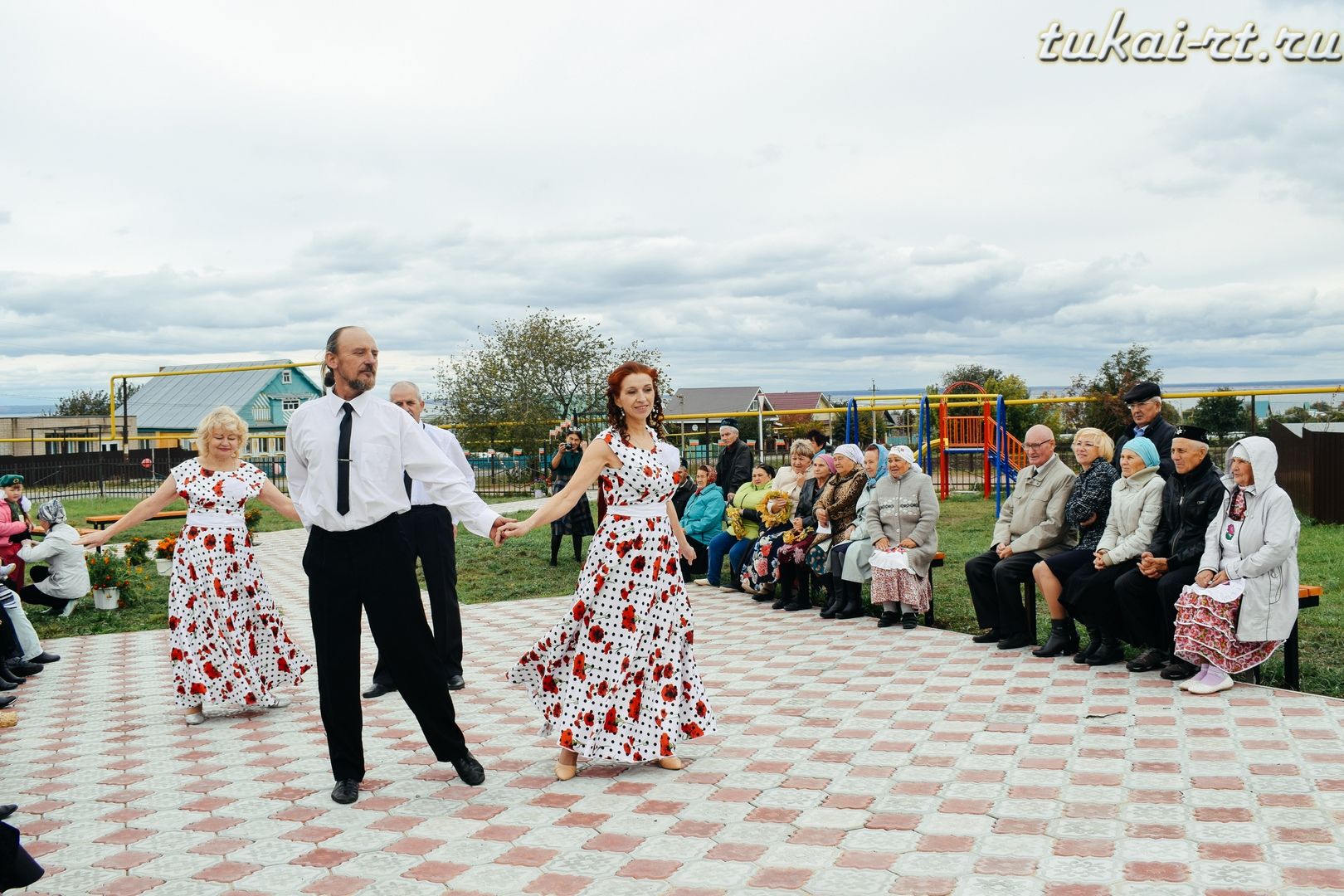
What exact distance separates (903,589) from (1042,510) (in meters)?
1.38

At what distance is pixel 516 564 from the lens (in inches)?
555

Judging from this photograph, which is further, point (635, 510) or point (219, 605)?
point (219, 605)

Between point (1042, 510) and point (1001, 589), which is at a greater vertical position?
point (1042, 510)

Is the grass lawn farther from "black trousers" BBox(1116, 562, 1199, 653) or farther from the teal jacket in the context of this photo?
the teal jacket

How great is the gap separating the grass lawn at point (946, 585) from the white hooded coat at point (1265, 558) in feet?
1.86

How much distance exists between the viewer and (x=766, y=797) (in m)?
4.67

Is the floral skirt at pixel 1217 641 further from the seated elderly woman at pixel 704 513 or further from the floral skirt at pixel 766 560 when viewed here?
the seated elderly woman at pixel 704 513

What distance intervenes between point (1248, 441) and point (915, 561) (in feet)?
9.39

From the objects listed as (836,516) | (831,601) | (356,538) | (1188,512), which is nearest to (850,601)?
(831,601)

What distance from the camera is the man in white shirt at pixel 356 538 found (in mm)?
4688

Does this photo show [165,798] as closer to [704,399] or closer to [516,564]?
[516,564]

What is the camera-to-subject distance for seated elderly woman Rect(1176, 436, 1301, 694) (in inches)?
241

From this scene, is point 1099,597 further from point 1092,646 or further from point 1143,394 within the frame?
point 1143,394

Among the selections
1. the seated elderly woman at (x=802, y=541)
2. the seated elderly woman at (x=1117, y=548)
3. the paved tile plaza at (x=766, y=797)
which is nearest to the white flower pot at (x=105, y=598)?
the paved tile plaza at (x=766, y=797)
